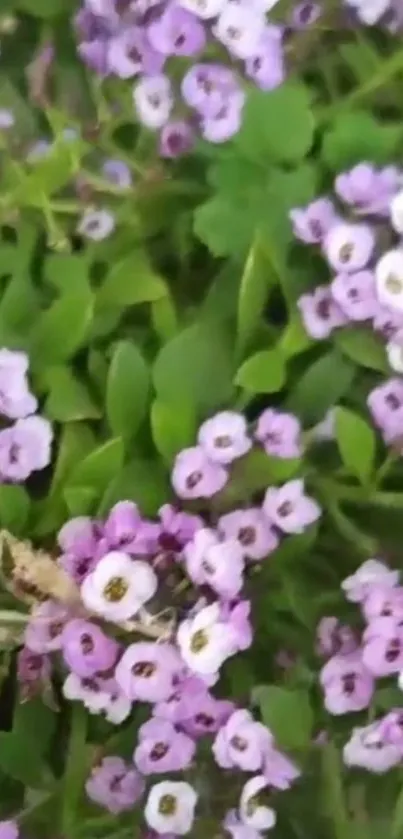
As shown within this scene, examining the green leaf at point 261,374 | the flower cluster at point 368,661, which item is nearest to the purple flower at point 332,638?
the flower cluster at point 368,661

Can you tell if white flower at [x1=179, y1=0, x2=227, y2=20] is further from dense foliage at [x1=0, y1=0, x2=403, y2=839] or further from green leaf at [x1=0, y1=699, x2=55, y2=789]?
green leaf at [x1=0, y1=699, x2=55, y2=789]

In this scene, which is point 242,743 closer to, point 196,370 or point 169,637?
point 169,637

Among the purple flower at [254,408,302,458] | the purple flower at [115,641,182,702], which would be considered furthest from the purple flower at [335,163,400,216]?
the purple flower at [115,641,182,702]

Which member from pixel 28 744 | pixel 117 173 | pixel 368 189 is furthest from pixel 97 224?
pixel 28 744

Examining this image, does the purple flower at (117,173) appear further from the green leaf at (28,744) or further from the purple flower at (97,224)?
the green leaf at (28,744)

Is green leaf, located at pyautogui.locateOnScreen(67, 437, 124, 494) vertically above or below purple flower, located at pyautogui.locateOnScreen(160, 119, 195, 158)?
below

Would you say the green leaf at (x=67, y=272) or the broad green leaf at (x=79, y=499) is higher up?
the green leaf at (x=67, y=272)
